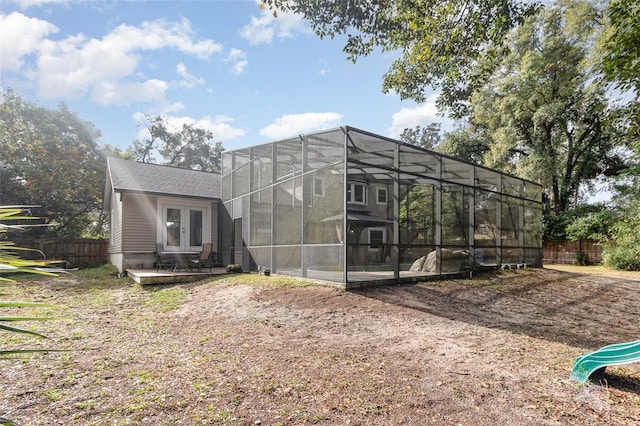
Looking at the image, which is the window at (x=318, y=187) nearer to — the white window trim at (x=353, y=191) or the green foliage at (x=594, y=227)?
the white window trim at (x=353, y=191)

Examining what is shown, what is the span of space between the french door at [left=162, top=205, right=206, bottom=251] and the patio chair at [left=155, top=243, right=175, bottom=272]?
344mm

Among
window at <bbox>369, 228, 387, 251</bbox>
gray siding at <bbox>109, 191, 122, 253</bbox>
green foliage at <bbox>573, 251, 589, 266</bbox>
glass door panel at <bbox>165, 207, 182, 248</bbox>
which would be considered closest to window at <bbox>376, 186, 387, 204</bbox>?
window at <bbox>369, 228, 387, 251</bbox>

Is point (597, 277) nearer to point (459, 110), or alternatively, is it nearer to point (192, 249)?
point (459, 110)

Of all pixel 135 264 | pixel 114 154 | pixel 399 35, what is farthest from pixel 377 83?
pixel 114 154

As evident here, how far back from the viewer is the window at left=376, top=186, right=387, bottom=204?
8.89 meters

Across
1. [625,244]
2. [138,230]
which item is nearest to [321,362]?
[138,230]

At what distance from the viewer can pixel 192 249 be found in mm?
12547

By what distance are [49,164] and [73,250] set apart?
5886 mm

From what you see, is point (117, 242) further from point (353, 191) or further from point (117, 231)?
point (353, 191)

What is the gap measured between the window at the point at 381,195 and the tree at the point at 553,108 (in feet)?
43.3

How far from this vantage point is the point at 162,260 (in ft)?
38.3

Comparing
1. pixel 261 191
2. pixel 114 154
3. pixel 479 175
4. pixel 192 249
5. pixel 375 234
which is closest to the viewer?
pixel 375 234

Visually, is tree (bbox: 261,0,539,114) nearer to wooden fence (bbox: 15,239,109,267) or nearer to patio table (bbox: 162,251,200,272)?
patio table (bbox: 162,251,200,272)

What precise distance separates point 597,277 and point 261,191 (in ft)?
38.4
